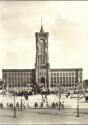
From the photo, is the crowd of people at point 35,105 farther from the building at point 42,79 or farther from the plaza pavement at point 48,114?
the building at point 42,79

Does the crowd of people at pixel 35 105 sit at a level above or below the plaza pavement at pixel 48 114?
above

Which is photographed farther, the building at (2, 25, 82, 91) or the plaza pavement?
the building at (2, 25, 82, 91)

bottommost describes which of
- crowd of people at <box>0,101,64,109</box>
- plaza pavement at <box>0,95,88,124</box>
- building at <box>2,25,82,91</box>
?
plaza pavement at <box>0,95,88,124</box>

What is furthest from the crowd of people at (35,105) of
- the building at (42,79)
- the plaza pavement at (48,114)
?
the building at (42,79)

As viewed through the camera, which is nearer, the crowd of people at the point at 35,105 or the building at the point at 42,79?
the crowd of people at the point at 35,105

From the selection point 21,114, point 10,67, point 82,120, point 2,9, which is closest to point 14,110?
point 21,114

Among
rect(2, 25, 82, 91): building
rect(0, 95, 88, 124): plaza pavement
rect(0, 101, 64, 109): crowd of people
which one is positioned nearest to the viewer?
rect(0, 95, 88, 124): plaza pavement

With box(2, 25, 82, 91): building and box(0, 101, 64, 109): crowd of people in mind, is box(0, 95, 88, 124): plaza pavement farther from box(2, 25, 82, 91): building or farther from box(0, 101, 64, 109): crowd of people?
box(2, 25, 82, 91): building

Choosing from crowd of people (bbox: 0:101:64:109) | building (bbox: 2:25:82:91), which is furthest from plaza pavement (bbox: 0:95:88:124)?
building (bbox: 2:25:82:91)

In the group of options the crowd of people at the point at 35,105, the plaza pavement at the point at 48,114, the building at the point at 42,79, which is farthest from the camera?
the building at the point at 42,79

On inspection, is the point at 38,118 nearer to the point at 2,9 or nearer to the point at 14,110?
the point at 14,110

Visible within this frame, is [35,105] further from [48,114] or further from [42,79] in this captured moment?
[42,79]
